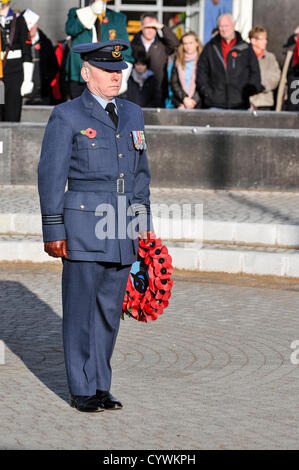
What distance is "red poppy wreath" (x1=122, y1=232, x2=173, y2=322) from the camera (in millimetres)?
6211

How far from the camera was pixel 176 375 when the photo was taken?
691 centimetres

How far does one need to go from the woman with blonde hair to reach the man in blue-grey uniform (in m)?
9.98

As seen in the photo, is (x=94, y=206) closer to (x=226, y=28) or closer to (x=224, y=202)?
(x=224, y=202)

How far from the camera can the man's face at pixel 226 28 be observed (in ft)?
50.6

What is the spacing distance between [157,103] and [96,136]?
11128 millimetres

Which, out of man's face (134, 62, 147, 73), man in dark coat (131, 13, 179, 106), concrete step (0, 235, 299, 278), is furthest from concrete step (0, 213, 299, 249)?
man in dark coat (131, 13, 179, 106)

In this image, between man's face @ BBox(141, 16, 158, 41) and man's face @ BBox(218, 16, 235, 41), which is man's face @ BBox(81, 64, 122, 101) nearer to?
man's face @ BBox(218, 16, 235, 41)

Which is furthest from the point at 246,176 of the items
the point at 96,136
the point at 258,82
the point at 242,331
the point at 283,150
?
the point at 96,136

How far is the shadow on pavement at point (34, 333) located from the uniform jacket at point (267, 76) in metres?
8.08

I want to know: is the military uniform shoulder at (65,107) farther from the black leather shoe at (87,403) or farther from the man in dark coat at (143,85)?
the man in dark coat at (143,85)

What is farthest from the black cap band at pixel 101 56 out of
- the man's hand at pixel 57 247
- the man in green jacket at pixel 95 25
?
the man in green jacket at pixel 95 25

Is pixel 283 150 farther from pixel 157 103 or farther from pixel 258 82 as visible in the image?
pixel 157 103
